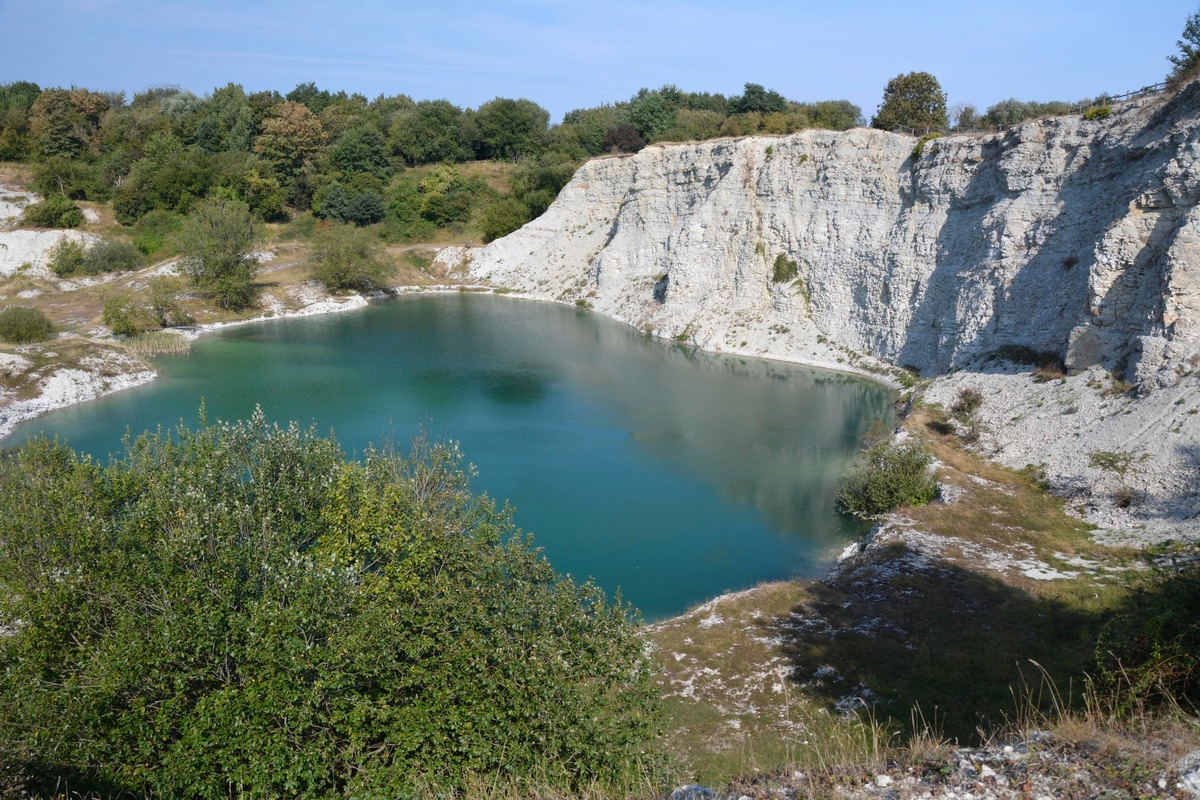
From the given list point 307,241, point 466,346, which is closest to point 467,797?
point 466,346

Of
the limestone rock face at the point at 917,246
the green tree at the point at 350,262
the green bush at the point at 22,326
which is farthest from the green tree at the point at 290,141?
the green bush at the point at 22,326

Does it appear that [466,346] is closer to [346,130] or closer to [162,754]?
[162,754]

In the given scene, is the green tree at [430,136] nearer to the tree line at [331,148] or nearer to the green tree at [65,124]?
the tree line at [331,148]

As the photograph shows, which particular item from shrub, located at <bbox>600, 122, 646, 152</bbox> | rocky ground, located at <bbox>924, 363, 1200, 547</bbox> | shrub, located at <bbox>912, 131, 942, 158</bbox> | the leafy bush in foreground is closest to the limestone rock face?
shrub, located at <bbox>912, 131, 942, 158</bbox>

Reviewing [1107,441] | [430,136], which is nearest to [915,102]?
[1107,441]

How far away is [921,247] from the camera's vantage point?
147ft

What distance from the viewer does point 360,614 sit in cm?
1132

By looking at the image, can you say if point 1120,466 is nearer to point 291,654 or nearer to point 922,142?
point 291,654

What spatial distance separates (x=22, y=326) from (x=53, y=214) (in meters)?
36.0

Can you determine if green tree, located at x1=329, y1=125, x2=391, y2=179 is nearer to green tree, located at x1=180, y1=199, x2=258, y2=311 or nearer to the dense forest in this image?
the dense forest

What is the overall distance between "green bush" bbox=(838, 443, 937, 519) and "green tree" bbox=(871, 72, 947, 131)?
4453cm

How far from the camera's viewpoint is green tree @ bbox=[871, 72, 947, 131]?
205ft

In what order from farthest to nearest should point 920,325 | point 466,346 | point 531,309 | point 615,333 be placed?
point 531,309 < point 615,333 < point 466,346 < point 920,325

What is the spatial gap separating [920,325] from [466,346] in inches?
1142
